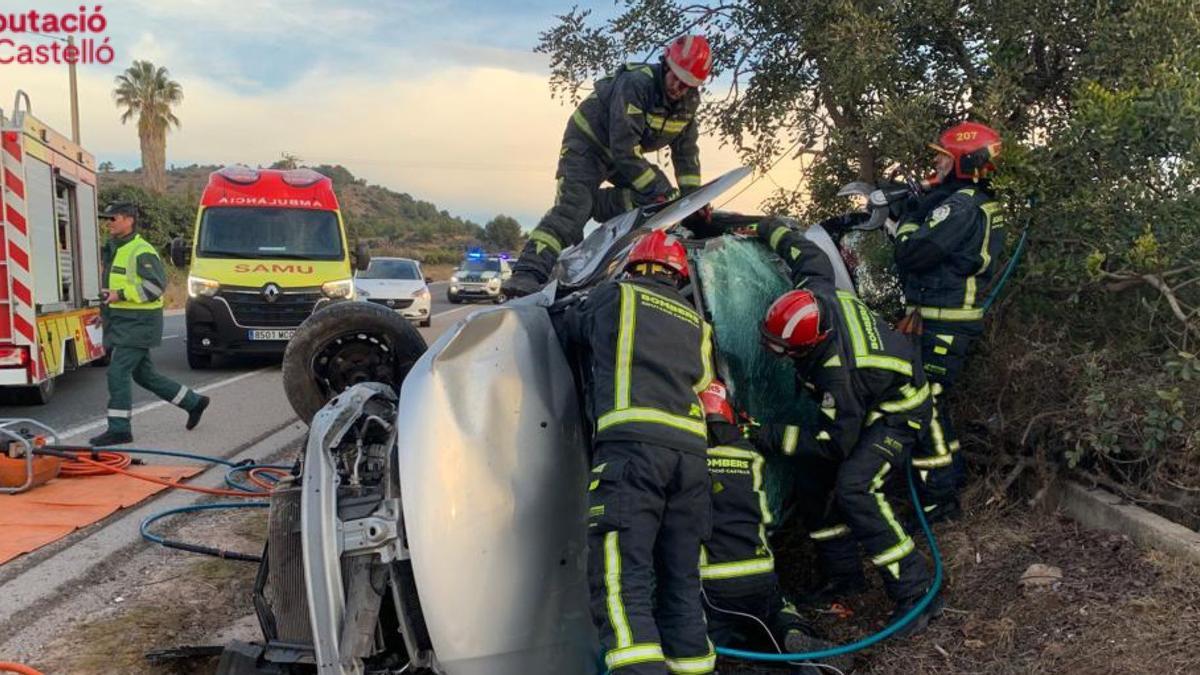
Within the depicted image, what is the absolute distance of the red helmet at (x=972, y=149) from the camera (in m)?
4.27

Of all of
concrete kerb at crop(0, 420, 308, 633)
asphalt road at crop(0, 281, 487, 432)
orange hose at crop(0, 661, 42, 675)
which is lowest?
asphalt road at crop(0, 281, 487, 432)

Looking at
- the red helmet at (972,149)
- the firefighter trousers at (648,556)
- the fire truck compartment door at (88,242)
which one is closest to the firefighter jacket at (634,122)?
the red helmet at (972,149)

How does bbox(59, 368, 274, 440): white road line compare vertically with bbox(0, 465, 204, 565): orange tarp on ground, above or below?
below

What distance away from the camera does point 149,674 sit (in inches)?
126

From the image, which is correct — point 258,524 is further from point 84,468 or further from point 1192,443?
point 1192,443

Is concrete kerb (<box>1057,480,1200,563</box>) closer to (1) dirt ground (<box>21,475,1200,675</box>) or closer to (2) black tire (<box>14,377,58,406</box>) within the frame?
(1) dirt ground (<box>21,475,1200,675</box>)

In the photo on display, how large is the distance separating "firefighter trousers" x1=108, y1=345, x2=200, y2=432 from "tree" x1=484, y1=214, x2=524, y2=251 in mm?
63738

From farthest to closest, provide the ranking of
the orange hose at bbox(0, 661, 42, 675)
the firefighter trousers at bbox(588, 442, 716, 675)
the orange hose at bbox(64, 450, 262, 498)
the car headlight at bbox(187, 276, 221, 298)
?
the car headlight at bbox(187, 276, 221, 298)
the orange hose at bbox(64, 450, 262, 498)
the orange hose at bbox(0, 661, 42, 675)
the firefighter trousers at bbox(588, 442, 716, 675)

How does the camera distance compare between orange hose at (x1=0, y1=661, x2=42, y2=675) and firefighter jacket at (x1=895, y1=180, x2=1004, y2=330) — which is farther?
firefighter jacket at (x1=895, y1=180, x2=1004, y2=330)

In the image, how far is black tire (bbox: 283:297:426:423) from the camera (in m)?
4.02

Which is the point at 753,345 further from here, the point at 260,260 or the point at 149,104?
the point at 149,104

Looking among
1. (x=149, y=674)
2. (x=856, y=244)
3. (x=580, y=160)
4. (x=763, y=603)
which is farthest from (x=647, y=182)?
(x=149, y=674)

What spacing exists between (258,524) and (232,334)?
6.17 m

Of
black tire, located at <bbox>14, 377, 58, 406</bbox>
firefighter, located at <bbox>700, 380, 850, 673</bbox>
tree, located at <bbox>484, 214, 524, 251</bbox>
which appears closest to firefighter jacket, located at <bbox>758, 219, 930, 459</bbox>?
firefighter, located at <bbox>700, 380, 850, 673</bbox>
